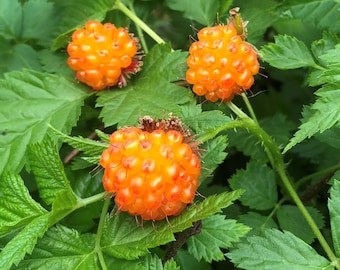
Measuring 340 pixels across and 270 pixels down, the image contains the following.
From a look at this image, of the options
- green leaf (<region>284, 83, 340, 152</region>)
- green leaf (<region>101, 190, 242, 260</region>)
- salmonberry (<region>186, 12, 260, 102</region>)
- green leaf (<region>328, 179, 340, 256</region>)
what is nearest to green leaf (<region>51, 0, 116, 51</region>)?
salmonberry (<region>186, 12, 260, 102</region>)

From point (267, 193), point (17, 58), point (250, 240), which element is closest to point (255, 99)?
point (267, 193)

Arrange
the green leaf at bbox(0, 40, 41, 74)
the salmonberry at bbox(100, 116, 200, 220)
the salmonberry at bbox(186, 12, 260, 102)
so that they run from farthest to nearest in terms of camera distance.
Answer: the green leaf at bbox(0, 40, 41, 74)
the salmonberry at bbox(186, 12, 260, 102)
the salmonberry at bbox(100, 116, 200, 220)

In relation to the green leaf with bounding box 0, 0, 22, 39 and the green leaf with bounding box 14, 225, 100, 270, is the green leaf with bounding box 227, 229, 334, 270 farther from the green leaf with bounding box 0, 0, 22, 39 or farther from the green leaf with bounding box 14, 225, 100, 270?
the green leaf with bounding box 0, 0, 22, 39

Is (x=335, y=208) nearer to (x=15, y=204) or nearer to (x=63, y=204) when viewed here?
(x=63, y=204)

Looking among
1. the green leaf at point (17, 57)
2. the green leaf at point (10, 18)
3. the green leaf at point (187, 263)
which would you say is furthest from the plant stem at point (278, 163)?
the green leaf at point (10, 18)

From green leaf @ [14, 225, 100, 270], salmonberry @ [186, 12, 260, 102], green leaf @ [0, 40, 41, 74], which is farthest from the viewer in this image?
green leaf @ [0, 40, 41, 74]

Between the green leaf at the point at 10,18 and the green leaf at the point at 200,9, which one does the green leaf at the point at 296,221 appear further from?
the green leaf at the point at 10,18

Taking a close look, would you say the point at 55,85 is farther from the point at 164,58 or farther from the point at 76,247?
the point at 76,247

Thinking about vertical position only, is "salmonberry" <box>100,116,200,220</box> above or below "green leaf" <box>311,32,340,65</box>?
below
